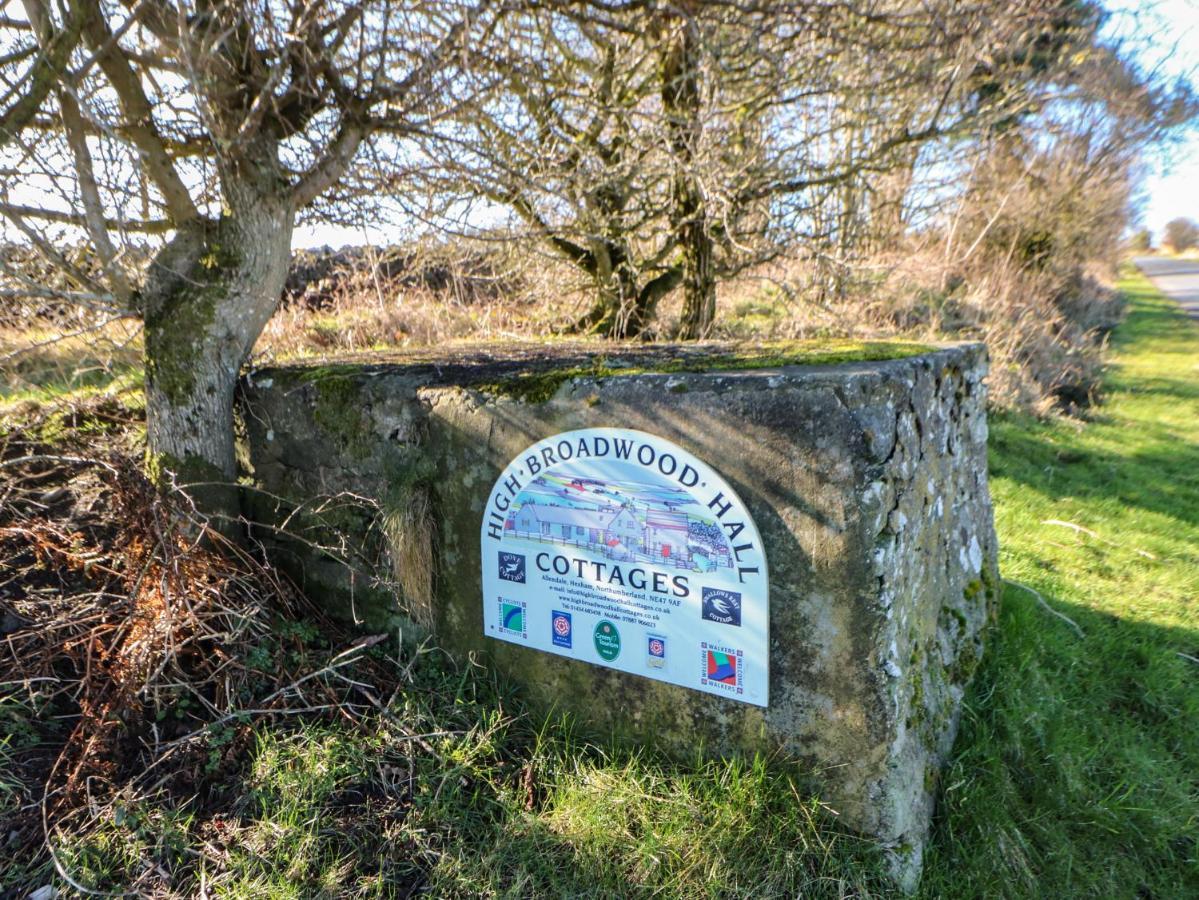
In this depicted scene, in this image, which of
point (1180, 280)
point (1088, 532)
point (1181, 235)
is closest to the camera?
point (1088, 532)

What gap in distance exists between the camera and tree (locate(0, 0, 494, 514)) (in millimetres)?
2955

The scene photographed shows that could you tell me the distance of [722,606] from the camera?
2.46m

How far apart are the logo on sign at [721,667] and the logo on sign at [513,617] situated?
736 mm

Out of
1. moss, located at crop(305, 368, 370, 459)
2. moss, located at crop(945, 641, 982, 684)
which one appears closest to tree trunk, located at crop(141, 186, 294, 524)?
moss, located at crop(305, 368, 370, 459)

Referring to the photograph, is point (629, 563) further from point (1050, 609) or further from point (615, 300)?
point (615, 300)

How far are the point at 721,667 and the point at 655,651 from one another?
243 millimetres

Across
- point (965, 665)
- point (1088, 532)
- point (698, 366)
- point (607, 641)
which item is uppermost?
point (698, 366)

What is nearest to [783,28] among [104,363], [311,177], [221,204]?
[311,177]

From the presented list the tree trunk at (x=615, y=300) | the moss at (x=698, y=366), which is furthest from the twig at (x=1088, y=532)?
the tree trunk at (x=615, y=300)

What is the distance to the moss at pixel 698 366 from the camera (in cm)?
268

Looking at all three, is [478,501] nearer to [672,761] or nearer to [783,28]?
[672,761]

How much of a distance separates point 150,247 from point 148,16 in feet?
3.02

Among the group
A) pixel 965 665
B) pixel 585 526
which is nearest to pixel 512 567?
pixel 585 526

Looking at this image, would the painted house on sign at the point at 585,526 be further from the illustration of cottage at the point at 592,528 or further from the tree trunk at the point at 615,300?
the tree trunk at the point at 615,300
